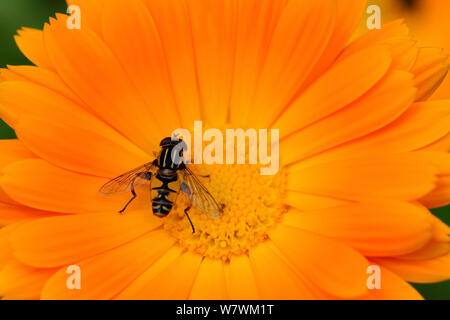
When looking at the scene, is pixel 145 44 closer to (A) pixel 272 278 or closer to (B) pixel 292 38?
(B) pixel 292 38

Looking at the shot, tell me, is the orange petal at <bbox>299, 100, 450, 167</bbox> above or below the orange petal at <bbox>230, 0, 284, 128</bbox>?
below

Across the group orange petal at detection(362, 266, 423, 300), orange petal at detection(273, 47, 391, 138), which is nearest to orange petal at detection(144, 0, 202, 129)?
orange petal at detection(273, 47, 391, 138)

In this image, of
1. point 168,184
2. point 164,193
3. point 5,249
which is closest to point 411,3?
point 168,184

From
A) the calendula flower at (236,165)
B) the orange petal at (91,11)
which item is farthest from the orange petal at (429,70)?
the orange petal at (91,11)

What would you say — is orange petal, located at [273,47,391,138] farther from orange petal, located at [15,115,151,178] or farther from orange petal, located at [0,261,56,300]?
orange petal, located at [0,261,56,300]

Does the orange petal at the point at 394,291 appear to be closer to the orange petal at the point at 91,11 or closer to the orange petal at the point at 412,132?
the orange petal at the point at 412,132

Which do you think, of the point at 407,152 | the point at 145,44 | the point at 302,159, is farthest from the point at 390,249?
the point at 145,44

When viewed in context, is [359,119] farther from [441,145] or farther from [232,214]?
[232,214]
